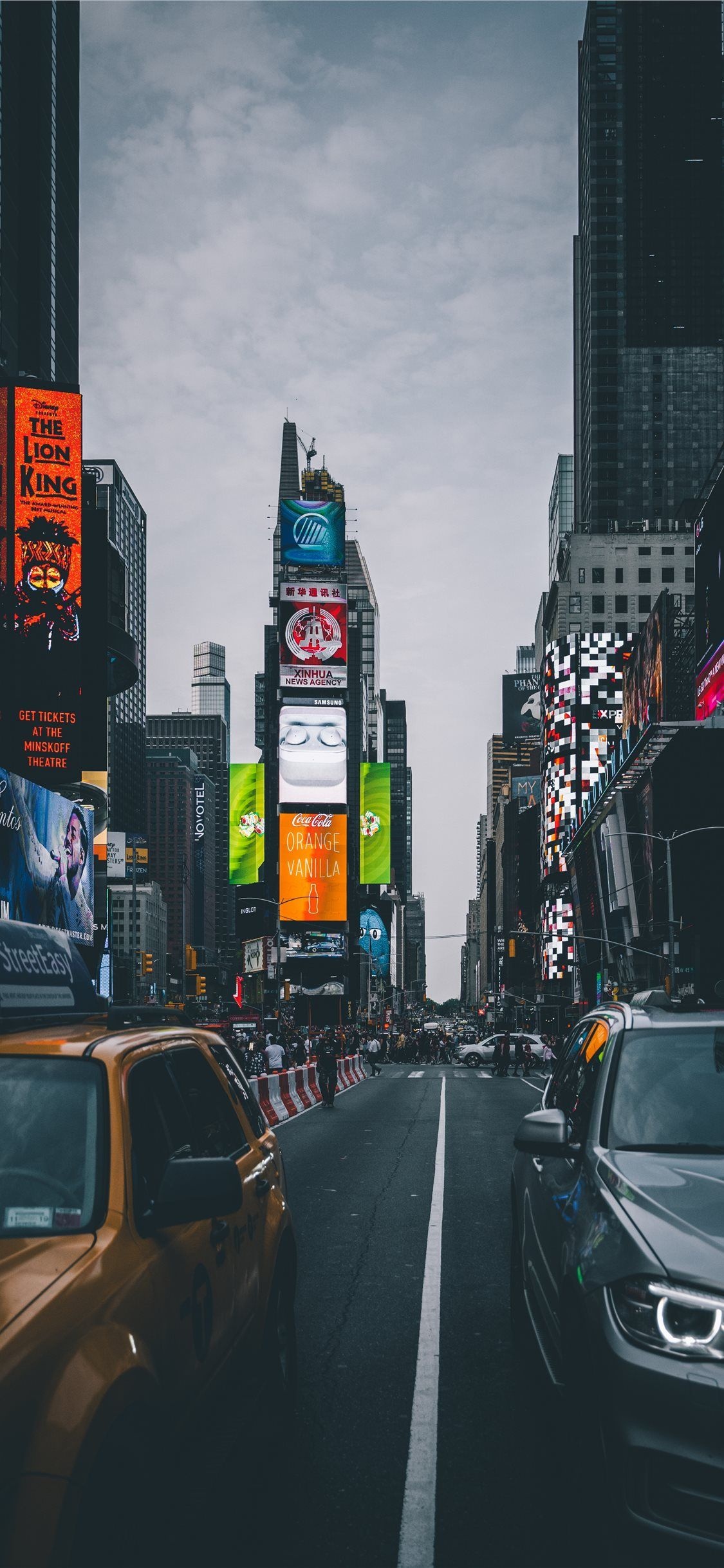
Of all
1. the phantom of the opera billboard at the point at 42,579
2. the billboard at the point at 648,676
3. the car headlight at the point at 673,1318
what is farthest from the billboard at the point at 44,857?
the car headlight at the point at 673,1318

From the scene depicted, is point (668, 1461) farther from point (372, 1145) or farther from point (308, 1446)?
point (372, 1145)

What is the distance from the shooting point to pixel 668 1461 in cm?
380

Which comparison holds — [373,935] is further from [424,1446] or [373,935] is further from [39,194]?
[424,1446]

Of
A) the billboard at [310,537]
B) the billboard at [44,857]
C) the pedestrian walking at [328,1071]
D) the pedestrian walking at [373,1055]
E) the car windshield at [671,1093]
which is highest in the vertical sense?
the billboard at [310,537]

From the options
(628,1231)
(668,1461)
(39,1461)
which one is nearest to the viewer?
(39,1461)

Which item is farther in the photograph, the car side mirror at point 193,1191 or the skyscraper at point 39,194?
A: the skyscraper at point 39,194

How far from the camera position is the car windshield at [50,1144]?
12.6 ft

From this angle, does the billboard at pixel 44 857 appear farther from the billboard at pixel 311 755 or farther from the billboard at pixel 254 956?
the billboard at pixel 254 956

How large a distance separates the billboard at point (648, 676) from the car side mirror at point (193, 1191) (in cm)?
6424

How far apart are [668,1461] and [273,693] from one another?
453 feet

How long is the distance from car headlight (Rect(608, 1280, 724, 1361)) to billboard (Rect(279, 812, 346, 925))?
108 metres

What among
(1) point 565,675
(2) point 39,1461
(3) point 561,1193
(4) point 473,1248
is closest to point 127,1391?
(2) point 39,1461

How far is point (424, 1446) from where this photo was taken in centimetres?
591

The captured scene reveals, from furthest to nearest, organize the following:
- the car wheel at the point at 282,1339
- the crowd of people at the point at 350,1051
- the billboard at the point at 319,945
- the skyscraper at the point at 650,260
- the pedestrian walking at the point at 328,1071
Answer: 1. the skyscraper at the point at 650,260
2. the billboard at the point at 319,945
3. the crowd of people at the point at 350,1051
4. the pedestrian walking at the point at 328,1071
5. the car wheel at the point at 282,1339
